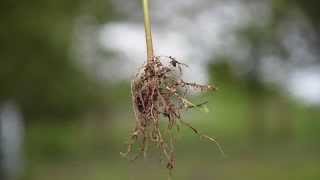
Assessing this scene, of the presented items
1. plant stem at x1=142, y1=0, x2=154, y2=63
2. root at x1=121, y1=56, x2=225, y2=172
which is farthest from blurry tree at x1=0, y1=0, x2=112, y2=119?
plant stem at x1=142, y1=0, x2=154, y2=63

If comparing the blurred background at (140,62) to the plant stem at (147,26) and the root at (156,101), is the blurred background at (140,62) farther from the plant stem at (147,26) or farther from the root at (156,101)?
the plant stem at (147,26)

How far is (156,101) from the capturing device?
115 centimetres

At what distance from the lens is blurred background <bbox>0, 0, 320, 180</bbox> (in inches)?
190

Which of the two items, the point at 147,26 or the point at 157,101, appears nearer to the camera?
the point at 147,26

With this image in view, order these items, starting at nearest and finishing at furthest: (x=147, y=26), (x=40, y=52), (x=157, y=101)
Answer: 1. (x=147, y=26)
2. (x=157, y=101)
3. (x=40, y=52)

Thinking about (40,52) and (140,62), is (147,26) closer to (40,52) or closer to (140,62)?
(40,52)

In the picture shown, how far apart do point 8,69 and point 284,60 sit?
2785 millimetres

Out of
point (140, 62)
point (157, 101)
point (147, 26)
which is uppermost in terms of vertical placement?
point (140, 62)

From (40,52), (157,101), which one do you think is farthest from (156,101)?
(40,52)

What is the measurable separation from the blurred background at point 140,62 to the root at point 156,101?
3187mm

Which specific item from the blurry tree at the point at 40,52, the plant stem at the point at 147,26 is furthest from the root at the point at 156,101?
the blurry tree at the point at 40,52

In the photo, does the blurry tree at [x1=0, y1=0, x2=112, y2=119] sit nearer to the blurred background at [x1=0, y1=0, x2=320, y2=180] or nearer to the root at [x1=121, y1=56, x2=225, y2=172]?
the blurred background at [x1=0, y1=0, x2=320, y2=180]

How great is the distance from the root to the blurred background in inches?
125

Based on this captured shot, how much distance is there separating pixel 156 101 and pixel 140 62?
4.15 m
